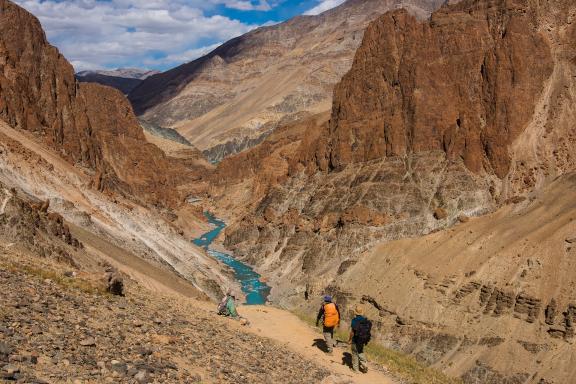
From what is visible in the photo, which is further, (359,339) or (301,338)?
(301,338)

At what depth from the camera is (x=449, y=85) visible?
2800 inches

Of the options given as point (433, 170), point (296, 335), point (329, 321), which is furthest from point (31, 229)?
point (433, 170)

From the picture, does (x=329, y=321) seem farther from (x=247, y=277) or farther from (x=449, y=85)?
(x=449, y=85)

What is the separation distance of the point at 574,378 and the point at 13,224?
28.0m

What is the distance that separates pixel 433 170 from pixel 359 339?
54.0 m

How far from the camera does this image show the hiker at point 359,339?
16172 mm

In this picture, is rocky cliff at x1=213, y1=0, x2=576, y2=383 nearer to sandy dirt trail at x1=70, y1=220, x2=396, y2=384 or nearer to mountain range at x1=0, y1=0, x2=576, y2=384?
mountain range at x1=0, y1=0, x2=576, y2=384

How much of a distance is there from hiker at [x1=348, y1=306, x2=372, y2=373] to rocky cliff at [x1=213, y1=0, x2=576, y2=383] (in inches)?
991

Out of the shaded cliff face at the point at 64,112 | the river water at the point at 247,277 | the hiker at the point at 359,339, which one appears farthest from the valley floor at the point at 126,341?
the shaded cliff face at the point at 64,112

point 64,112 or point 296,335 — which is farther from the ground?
point 64,112

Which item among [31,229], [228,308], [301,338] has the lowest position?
[301,338]

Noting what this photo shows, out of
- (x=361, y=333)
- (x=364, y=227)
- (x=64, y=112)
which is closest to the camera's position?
(x=361, y=333)

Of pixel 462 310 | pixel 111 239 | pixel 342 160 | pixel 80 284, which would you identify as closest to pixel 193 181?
pixel 342 160

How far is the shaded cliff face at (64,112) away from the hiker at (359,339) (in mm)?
48543
